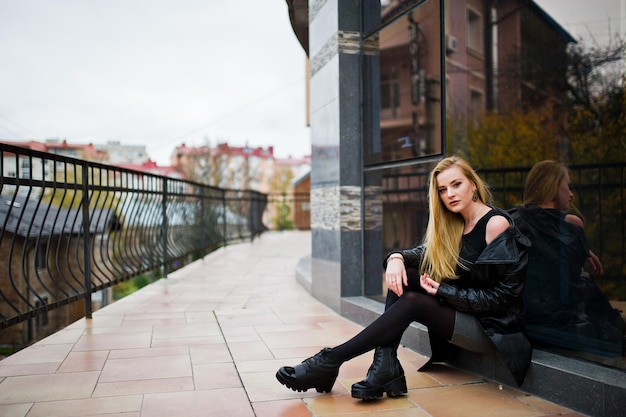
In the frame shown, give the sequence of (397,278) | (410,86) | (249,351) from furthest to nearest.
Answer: (410,86) < (249,351) < (397,278)

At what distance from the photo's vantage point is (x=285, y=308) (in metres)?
4.99

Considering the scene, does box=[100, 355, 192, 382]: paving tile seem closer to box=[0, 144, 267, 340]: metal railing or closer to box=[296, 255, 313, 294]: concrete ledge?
box=[0, 144, 267, 340]: metal railing

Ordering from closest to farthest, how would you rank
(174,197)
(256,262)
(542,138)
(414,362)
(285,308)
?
(414,362)
(542,138)
(285,308)
(174,197)
(256,262)

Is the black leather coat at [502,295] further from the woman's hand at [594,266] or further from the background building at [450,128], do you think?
the woman's hand at [594,266]

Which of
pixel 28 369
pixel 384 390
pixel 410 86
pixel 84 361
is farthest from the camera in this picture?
pixel 410 86

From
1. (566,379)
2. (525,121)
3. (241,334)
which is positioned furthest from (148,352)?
(525,121)

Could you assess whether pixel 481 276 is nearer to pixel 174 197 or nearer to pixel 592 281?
pixel 592 281

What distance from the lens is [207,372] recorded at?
3.03 meters

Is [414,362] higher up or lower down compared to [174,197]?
lower down

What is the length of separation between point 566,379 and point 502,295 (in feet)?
1.44

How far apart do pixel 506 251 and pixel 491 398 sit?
70 cm

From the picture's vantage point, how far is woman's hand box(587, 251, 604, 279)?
10.3 ft

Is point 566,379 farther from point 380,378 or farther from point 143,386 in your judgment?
point 143,386

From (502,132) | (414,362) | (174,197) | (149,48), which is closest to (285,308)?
(414,362)
